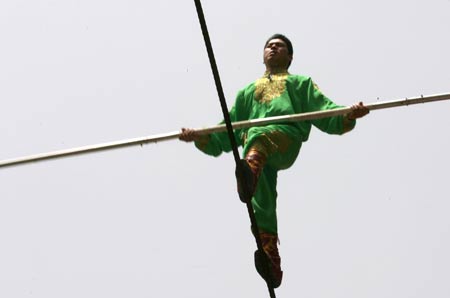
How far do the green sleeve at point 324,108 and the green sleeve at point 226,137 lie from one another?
0.40 metres

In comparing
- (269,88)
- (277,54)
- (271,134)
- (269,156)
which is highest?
(277,54)

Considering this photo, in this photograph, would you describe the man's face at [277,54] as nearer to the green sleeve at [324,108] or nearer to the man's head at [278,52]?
the man's head at [278,52]

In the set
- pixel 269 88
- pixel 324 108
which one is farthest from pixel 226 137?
pixel 324 108

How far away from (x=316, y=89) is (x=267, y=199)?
72 cm

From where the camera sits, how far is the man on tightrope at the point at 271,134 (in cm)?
665

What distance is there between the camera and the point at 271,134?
6.76 m

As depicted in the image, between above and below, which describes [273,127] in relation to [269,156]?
above

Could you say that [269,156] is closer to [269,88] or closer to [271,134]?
[271,134]

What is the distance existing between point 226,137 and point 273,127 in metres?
0.39

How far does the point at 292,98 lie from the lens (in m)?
6.98

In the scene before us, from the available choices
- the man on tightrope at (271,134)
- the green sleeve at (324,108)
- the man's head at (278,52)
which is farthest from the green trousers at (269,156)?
the man's head at (278,52)

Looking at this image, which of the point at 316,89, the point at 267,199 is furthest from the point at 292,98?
the point at 267,199

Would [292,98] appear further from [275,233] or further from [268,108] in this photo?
[275,233]

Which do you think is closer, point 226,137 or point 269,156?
point 269,156
